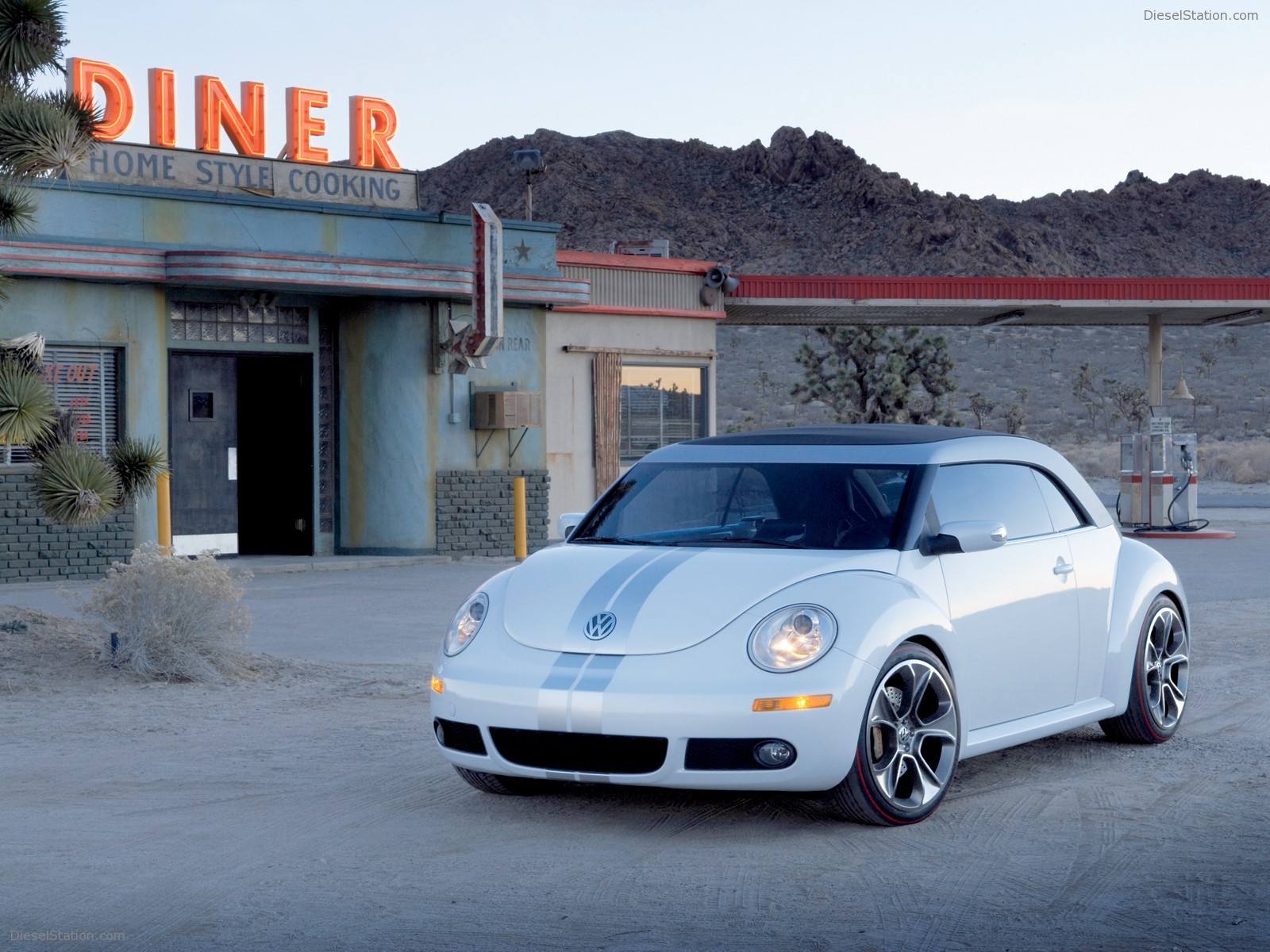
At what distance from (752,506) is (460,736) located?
5.60ft

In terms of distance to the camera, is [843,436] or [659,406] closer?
[843,436]

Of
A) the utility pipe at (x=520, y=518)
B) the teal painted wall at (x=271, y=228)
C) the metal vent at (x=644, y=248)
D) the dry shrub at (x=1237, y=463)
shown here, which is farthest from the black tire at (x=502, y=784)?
the dry shrub at (x=1237, y=463)

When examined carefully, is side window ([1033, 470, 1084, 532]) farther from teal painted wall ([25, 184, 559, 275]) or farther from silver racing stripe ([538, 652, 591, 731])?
teal painted wall ([25, 184, 559, 275])

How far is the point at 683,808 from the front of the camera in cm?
670

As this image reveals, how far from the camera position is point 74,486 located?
10.6 m

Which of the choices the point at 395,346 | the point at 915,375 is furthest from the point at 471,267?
the point at 915,375

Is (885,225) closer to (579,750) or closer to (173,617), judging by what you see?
(173,617)

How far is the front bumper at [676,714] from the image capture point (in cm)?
593

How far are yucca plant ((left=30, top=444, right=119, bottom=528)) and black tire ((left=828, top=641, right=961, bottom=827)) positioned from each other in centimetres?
626

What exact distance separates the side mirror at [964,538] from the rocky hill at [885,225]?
66.1 m

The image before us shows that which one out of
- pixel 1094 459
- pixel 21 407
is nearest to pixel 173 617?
pixel 21 407

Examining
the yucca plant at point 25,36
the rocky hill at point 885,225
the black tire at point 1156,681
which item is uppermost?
the rocky hill at point 885,225

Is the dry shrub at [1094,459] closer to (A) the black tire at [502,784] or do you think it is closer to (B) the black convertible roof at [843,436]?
(B) the black convertible roof at [843,436]

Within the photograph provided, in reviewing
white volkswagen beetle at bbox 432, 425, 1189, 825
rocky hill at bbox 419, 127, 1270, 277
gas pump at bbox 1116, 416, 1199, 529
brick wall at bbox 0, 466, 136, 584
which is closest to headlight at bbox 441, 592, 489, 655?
white volkswagen beetle at bbox 432, 425, 1189, 825
